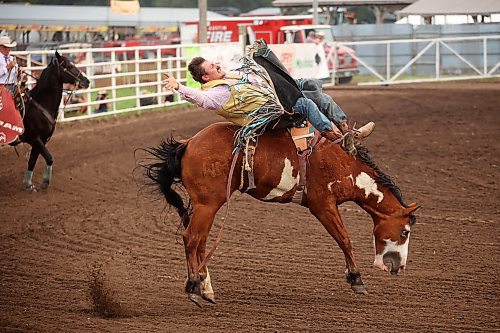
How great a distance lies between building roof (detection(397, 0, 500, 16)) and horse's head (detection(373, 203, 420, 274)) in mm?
34971

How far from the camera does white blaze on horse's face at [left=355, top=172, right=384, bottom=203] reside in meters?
7.55

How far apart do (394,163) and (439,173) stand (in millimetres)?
999

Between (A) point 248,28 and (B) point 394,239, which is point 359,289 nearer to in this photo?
(B) point 394,239

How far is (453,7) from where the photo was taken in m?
44.4

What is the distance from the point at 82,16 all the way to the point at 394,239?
40.7 metres

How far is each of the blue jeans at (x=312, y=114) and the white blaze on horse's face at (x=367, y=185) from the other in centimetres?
55

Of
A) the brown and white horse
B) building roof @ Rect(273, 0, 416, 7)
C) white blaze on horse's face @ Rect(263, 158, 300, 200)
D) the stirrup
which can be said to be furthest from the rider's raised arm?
building roof @ Rect(273, 0, 416, 7)

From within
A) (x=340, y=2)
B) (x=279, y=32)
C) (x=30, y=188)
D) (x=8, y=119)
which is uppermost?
(x=340, y=2)

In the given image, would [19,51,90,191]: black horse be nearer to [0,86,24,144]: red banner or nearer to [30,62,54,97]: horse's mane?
[30,62,54,97]: horse's mane

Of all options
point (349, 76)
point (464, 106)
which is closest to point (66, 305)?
point (464, 106)

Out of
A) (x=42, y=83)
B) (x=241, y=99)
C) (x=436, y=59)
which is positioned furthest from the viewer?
(x=436, y=59)

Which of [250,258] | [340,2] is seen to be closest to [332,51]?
[340,2]

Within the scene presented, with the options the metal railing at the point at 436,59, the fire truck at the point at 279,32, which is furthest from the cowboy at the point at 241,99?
the metal railing at the point at 436,59

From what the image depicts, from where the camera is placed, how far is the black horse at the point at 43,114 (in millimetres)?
13148
